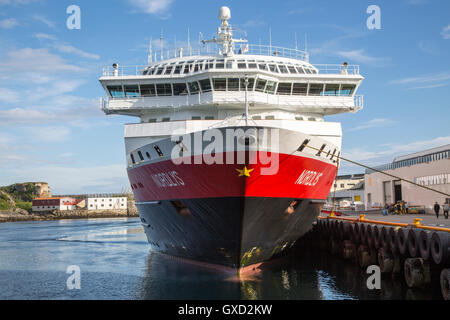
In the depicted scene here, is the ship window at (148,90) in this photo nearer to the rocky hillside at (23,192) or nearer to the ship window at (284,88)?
the ship window at (284,88)

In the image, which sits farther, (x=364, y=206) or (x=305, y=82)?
(x=364, y=206)

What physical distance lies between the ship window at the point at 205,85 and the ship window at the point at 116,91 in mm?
4372

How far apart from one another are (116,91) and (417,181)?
1186 inches

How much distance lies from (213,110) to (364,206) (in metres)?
30.2

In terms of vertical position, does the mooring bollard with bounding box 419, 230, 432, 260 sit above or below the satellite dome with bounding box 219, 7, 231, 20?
below

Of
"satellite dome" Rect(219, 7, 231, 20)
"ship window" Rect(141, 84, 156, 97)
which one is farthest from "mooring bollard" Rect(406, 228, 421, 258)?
"satellite dome" Rect(219, 7, 231, 20)

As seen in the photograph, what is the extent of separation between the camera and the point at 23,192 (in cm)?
13750

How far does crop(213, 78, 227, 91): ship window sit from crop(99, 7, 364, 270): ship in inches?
1.7

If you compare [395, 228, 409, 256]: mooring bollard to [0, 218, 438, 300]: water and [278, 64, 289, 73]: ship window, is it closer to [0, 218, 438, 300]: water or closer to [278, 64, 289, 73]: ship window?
[0, 218, 438, 300]: water

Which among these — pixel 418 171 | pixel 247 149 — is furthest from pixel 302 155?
pixel 418 171

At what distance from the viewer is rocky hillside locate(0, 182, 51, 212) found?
417 ft

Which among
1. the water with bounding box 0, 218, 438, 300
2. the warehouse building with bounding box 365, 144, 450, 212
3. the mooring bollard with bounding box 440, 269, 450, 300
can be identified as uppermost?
the warehouse building with bounding box 365, 144, 450, 212

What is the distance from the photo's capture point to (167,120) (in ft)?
63.9
